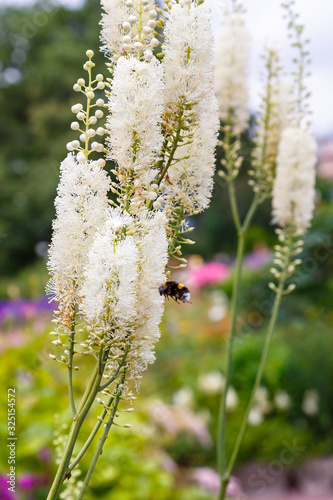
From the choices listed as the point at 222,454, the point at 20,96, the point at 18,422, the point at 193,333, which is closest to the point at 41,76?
the point at 20,96

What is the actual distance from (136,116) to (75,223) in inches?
7.5

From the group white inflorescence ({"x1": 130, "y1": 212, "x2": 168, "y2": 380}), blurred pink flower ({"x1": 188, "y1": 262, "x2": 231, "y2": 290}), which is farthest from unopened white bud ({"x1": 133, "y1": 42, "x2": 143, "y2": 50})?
blurred pink flower ({"x1": 188, "y1": 262, "x2": 231, "y2": 290})

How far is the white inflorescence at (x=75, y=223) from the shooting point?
0.87 m

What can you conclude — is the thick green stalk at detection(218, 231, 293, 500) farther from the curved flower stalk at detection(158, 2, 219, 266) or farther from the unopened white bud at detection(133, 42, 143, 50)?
the unopened white bud at detection(133, 42, 143, 50)

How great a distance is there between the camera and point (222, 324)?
6414 mm

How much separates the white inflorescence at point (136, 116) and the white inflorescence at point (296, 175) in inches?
40.1

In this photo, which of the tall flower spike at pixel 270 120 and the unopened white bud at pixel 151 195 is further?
the tall flower spike at pixel 270 120

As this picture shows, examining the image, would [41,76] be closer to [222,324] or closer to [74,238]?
[222,324]

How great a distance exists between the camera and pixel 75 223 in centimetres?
86

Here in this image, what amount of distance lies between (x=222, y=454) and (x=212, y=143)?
1041 millimetres

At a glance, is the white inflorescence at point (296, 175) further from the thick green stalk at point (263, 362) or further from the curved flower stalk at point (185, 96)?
the curved flower stalk at point (185, 96)

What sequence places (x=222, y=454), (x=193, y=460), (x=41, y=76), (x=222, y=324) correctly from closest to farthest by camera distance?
(x=222, y=454) → (x=193, y=460) → (x=222, y=324) → (x=41, y=76)

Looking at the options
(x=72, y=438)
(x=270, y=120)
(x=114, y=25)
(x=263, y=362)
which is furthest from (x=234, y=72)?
(x=72, y=438)

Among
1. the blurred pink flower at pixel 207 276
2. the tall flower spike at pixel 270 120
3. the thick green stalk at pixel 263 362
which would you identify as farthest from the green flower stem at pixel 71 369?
the blurred pink flower at pixel 207 276
